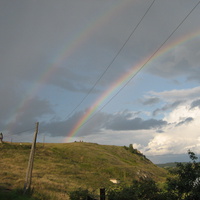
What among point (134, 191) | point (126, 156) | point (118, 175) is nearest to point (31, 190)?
point (134, 191)

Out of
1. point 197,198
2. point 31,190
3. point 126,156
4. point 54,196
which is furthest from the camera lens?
point 126,156

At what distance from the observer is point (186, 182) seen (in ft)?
35.1

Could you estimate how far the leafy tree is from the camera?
10.4 m

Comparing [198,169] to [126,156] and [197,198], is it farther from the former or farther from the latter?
[126,156]

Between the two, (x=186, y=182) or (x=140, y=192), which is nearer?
(x=186, y=182)

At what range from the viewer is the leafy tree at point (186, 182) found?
408 inches

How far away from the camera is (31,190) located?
86.0 ft

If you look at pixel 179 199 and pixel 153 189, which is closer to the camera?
pixel 179 199

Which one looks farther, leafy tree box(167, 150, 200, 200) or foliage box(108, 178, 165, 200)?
foliage box(108, 178, 165, 200)

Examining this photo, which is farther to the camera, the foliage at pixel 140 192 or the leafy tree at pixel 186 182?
the foliage at pixel 140 192

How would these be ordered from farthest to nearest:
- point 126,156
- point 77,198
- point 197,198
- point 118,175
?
point 126,156 → point 118,175 → point 77,198 → point 197,198

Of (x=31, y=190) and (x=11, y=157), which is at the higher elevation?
→ (x=11, y=157)

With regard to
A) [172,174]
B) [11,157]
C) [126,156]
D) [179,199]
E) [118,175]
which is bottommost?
[179,199]

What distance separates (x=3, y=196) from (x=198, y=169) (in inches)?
679
